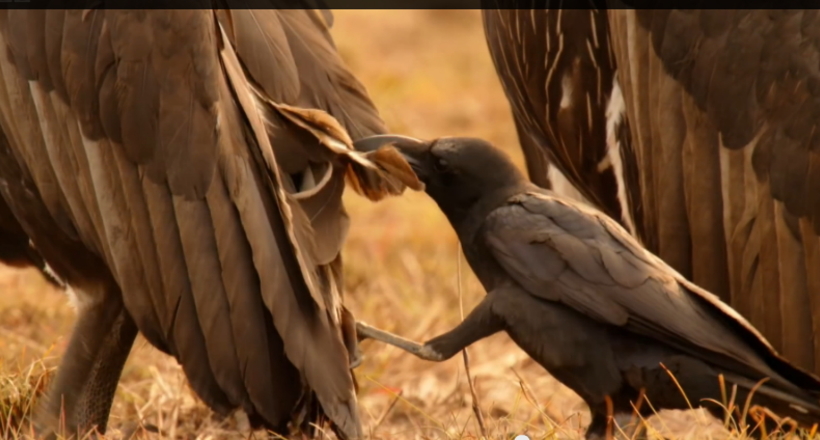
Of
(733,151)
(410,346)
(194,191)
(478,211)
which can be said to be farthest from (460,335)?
(733,151)

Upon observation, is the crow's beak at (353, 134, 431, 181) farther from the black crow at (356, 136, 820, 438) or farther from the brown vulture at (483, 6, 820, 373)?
the brown vulture at (483, 6, 820, 373)

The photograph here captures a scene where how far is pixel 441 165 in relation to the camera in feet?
11.8

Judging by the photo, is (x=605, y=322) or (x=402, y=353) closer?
(x=605, y=322)

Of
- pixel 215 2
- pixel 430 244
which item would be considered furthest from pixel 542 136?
pixel 430 244

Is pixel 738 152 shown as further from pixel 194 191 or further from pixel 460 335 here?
pixel 194 191

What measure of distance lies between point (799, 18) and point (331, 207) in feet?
3.75

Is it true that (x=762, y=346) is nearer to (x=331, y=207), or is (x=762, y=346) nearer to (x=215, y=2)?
(x=331, y=207)

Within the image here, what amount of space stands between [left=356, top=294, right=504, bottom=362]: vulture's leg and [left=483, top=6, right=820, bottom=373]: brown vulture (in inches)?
23.7

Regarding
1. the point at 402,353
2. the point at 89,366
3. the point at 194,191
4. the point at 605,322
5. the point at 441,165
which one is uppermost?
the point at 194,191

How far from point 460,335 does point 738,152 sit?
82 cm

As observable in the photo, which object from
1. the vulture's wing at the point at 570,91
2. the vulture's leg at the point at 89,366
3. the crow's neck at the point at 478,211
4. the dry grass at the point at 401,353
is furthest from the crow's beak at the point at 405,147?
the vulture's wing at the point at 570,91

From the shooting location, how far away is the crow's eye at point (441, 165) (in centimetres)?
361

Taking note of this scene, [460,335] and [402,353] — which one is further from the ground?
[460,335]

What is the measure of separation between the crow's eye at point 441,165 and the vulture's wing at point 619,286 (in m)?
0.18
